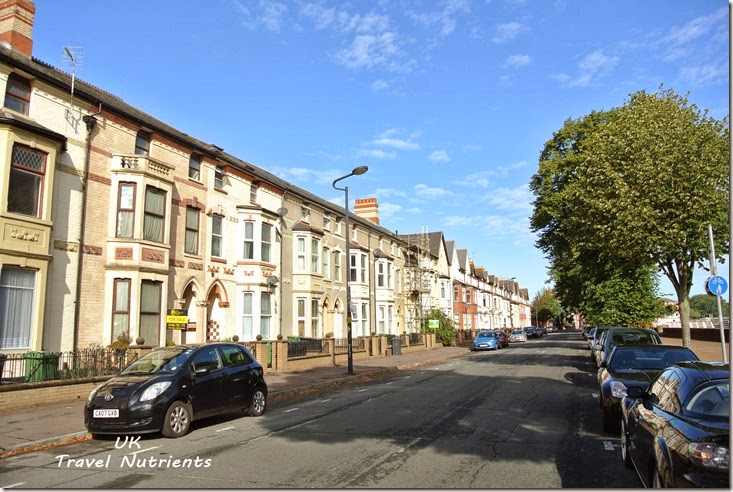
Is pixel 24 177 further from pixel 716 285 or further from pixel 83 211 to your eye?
pixel 716 285

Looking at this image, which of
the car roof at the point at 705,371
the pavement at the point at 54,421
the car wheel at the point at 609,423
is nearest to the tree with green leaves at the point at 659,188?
the car wheel at the point at 609,423

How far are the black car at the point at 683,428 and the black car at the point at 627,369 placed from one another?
2.48 metres

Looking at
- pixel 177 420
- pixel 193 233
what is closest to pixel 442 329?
pixel 193 233

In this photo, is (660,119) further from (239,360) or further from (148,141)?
(148,141)

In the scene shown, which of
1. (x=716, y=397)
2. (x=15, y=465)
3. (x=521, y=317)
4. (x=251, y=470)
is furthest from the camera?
(x=521, y=317)

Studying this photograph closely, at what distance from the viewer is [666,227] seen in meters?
16.5

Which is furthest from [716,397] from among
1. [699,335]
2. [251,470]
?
[699,335]

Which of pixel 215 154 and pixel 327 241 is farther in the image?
pixel 327 241

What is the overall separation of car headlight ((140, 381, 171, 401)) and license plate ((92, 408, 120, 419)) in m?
0.44

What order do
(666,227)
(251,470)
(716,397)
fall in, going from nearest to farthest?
(716,397), (251,470), (666,227)

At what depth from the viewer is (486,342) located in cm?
4362

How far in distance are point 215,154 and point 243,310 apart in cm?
710

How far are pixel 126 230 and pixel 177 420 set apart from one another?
410 inches

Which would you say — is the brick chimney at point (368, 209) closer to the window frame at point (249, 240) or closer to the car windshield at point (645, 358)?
the window frame at point (249, 240)
